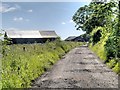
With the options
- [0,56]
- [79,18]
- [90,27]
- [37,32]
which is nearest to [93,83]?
[0,56]

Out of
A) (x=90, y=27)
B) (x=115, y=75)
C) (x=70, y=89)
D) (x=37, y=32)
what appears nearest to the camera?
(x=70, y=89)

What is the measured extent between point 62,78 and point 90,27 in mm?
64802

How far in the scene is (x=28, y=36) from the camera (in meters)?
107

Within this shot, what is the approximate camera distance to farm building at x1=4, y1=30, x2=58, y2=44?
342 ft

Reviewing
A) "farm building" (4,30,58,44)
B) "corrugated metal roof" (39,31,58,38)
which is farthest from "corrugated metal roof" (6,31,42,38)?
"corrugated metal roof" (39,31,58,38)

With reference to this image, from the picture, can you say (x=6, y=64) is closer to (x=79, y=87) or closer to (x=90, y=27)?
(x=79, y=87)

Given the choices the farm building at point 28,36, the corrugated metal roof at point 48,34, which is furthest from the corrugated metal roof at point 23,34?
the corrugated metal roof at point 48,34

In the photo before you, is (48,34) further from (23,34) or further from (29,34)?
(23,34)

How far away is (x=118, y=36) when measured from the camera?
22188mm

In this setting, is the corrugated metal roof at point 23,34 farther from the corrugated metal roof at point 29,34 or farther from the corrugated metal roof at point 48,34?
the corrugated metal roof at point 48,34

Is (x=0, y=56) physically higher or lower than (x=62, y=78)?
higher

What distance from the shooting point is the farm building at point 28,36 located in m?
104

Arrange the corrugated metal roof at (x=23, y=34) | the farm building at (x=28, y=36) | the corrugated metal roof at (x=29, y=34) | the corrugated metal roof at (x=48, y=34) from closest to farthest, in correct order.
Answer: the farm building at (x=28, y=36)
the corrugated metal roof at (x=23, y=34)
the corrugated metal roof at (x=29, y=34)
the corrugated metal roof at (x=48, y=34)

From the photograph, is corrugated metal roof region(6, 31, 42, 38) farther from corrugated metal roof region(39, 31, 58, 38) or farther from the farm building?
corrugated metal roof region(39, 31, 58, 38)
